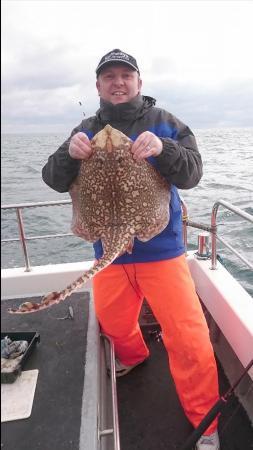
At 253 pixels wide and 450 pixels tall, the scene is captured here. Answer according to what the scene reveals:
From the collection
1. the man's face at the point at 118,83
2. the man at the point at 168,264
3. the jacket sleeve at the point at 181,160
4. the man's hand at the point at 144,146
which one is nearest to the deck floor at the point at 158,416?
the man at the point at 168,264

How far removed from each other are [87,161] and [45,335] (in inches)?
53.8

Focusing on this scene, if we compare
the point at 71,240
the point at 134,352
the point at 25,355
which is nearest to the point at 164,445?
the point at 134,352

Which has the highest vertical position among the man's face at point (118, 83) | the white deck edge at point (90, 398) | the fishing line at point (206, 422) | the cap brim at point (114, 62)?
the cap brim at point (114, 62)

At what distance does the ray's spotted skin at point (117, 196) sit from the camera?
2146mm

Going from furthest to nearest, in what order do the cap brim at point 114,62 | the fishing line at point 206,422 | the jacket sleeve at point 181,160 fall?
1. the cap brim at point 114,62
2. the fishing line at point 206,422
3. the jacket sleeve at point 181,160

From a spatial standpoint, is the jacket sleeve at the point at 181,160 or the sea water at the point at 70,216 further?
the sea water at the point at 70,216

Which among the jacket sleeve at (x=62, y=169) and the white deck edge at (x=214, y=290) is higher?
the jacket sleeve at (x=62, y=169)

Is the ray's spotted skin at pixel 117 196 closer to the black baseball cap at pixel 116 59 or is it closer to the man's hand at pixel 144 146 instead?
the man's hand at pixel 144 146

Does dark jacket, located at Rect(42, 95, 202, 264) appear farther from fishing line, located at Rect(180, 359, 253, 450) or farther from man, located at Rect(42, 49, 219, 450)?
fishing line, located at Rect(180, 359, 253, 450)

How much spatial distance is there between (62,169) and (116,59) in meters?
0.93

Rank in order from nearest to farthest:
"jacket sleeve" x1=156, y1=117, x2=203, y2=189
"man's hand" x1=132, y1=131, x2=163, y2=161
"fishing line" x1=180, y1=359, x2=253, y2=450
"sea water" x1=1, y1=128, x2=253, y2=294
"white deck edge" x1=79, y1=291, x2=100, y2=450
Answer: "white deck edge" x1=79, y1=291, x2=100, y2=450 → "man's hand" x1=132, y1=131, x2=163, y2=161 → "jacket sleeve" x1=156, y1=117, x2=203, y2=189 → "fishing line" x1=180, y1=359, x2=253, y2=450 → "sea water" x1=1, y1=128, x2=253, y2=294

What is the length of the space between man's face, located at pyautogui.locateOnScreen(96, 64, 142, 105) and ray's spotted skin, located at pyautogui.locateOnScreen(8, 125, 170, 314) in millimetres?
737

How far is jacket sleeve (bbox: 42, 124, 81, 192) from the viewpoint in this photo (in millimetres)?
2492

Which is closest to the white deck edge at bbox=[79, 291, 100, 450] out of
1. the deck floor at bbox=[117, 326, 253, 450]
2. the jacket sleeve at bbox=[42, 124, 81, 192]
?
the deck floor at bbox=[117, 326, 253, 450]
